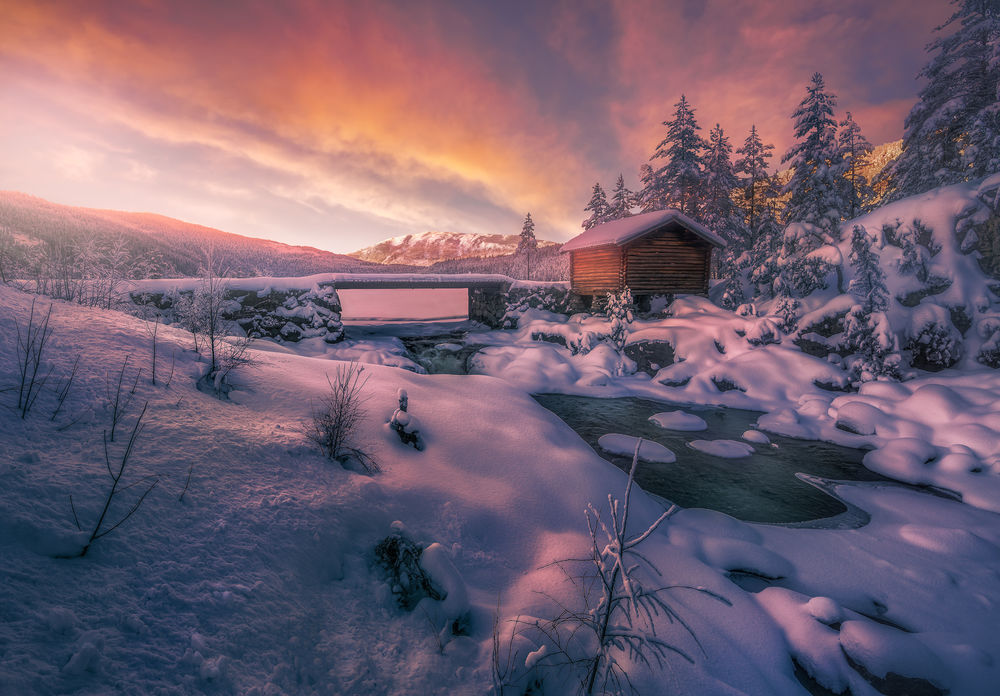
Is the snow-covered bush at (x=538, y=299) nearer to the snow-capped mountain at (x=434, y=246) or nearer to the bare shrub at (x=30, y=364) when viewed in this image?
the bare shrub at (x=30, y=364)

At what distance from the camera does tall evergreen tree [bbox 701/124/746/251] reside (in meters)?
23.8

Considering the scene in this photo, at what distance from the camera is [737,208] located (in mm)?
24250

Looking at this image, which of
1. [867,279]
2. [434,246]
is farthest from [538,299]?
[434,246]

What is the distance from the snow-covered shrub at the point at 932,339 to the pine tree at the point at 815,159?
818 centimetres

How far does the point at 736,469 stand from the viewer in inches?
260

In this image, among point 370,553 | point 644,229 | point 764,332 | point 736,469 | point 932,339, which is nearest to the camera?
point 370,553

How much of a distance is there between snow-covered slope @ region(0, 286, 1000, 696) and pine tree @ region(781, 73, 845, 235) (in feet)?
57.8

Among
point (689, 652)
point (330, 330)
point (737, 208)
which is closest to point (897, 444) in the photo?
point (689, 652)

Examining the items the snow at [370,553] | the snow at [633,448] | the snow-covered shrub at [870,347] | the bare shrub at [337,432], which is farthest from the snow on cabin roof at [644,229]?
the bare shrub at [337,432]

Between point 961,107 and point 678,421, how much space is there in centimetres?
2127

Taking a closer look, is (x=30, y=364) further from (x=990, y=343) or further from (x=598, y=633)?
(x=990, y=343)

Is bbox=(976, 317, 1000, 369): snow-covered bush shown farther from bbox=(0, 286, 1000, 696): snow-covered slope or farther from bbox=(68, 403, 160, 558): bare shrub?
bbox=(68, 403, 160, 558): bare shrub

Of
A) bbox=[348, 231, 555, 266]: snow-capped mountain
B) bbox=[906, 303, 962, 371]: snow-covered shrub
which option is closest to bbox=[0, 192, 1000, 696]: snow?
bbox=[906, 303, 962, 371]: snow-covered shrub

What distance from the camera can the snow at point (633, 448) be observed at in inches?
269
